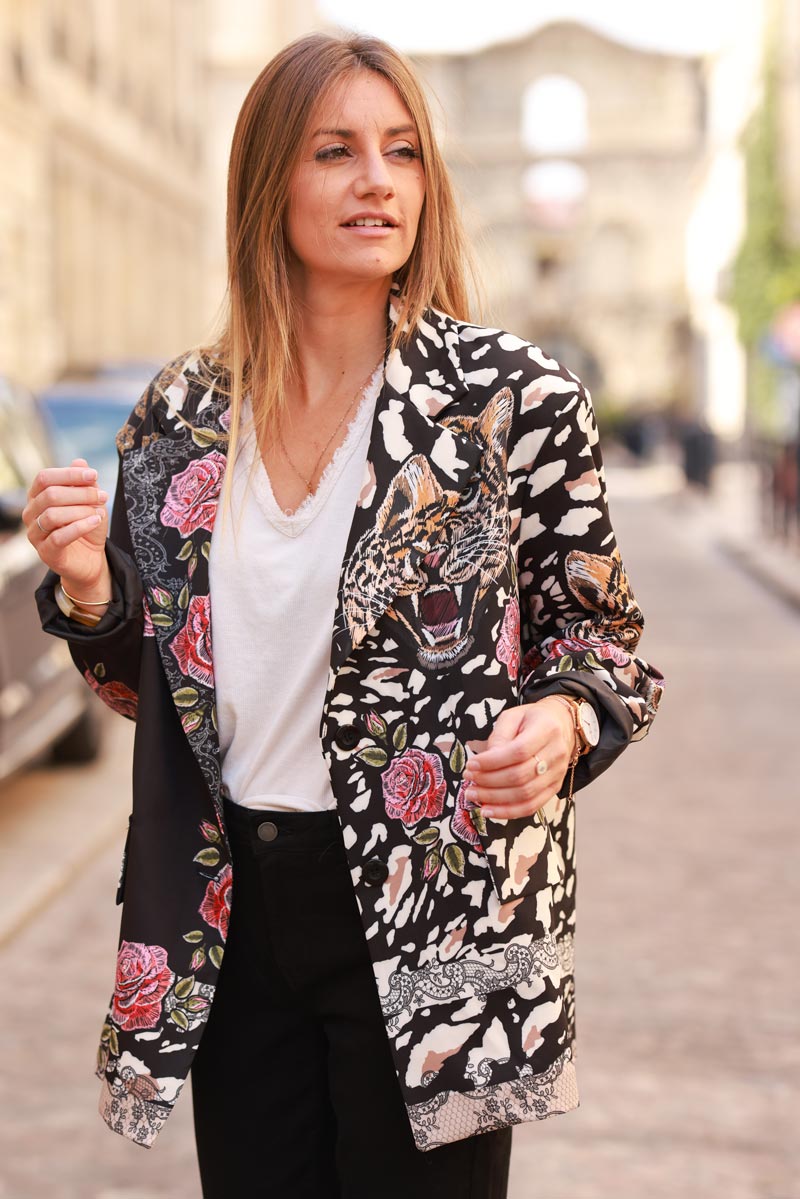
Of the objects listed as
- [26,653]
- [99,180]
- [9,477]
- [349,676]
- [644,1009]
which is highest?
[349,676]

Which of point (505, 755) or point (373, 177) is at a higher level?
point (373, 177)

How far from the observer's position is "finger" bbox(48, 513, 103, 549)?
1972 millimetres

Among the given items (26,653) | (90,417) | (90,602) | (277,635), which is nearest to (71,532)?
(90,602)

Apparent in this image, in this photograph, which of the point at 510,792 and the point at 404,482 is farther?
the point at 404,482

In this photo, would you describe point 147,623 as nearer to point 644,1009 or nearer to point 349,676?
point 349,676

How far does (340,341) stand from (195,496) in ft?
0.89

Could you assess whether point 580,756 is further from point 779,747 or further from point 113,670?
point 779,747

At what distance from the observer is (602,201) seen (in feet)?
239

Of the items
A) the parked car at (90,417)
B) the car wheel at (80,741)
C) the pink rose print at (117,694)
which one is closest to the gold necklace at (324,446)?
the pink rose print at (117,694)

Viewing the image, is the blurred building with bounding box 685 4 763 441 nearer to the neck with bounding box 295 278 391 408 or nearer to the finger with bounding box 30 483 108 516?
the neck with bounding box 295 278 391 408

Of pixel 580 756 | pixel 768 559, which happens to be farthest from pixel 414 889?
pixel 768 559

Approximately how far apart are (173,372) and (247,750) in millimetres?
517

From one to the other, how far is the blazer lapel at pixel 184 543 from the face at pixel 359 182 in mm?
249

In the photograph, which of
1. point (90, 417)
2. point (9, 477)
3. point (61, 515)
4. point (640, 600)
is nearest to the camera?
point (61, 515)
